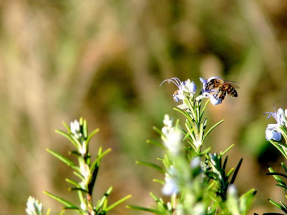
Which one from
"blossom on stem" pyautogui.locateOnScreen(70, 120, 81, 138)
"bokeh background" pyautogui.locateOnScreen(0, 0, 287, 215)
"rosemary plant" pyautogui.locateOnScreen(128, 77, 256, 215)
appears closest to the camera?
"rosemary plant" pyautogui.locateOnScreen(128, 77, 256, 215)

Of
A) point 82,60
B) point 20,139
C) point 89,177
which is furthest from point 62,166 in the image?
point 89,177

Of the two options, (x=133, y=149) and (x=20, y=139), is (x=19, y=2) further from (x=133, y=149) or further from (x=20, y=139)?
(x=133, y=149)

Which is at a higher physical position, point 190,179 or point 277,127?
point 277,127

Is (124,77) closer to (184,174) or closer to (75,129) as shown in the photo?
(75,129)

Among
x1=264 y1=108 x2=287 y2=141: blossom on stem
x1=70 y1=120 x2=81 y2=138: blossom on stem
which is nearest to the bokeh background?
x1=264 y1=108 x2=287 y2=141: blossom on stem

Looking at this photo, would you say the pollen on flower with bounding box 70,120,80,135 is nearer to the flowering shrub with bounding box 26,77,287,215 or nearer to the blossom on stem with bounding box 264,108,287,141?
the flowering shrub with bounding box 26,77,287,215

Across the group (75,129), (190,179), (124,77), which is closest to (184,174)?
(190,179)

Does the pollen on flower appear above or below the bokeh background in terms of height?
below

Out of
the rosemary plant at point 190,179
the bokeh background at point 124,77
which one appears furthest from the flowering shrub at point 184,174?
the bokeh background at point 124,77

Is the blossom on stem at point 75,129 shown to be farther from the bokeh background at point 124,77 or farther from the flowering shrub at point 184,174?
the bokeh background at point 124,77
